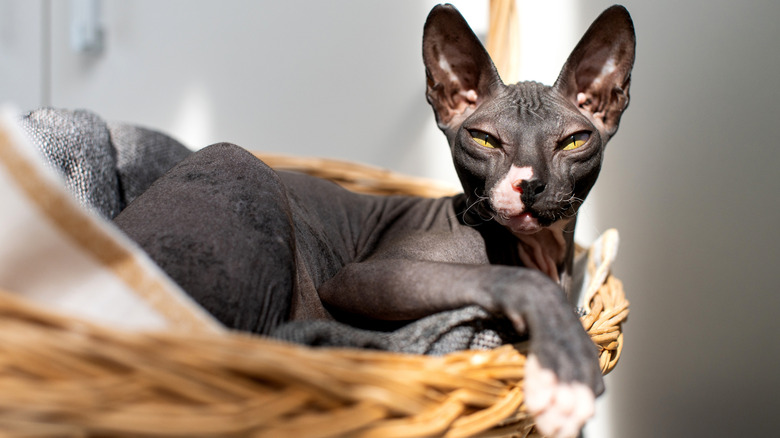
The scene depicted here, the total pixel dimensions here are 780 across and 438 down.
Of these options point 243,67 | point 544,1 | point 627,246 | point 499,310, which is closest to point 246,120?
point 243,67

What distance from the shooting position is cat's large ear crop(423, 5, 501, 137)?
4.10 ft

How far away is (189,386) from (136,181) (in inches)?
33.2

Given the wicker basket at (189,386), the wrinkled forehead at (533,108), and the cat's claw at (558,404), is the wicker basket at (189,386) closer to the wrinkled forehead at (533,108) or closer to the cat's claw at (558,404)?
the cat's claw at (558,404)

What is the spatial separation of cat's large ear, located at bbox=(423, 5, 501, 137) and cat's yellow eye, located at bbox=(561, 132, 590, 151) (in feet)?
0.72

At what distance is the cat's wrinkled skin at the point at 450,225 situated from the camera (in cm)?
85

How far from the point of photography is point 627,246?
1765 mm

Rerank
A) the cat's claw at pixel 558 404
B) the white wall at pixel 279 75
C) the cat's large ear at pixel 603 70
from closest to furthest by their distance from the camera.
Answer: the cat's claw at pixel 558 404 < the cat's large ear at pixel 603 70 < the white wall at pixel 279 75

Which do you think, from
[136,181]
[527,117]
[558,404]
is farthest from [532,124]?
[136,181]

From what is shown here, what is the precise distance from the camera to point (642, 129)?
1.70 metres

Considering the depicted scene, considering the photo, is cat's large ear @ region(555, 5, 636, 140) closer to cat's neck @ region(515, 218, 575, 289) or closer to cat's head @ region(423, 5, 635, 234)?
cat's head @ region(423, 5, 635, 234)

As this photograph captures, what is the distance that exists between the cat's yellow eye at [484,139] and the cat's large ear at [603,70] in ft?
0.73

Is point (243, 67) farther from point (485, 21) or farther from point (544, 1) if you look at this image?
point (544, 1)

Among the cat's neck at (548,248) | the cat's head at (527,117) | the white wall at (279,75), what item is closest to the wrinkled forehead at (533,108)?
the cat's head at (527,117)

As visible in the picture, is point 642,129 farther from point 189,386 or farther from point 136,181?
point 189,386
